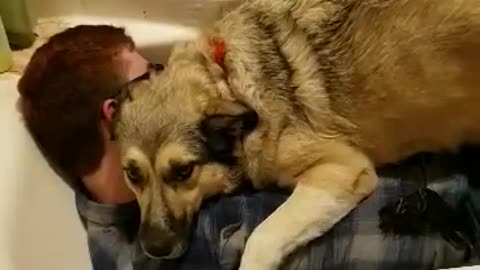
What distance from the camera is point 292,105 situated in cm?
170

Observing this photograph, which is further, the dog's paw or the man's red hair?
the man's red hair

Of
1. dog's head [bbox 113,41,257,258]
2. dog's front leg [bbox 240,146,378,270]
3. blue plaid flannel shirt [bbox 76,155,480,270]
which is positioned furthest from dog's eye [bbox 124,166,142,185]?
dog's front leg [bbox 240,146,378,270]

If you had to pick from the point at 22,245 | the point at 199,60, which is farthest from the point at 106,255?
the point at 199,60

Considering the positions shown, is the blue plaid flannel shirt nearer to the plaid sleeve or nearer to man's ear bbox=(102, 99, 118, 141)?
the plaid sleeve

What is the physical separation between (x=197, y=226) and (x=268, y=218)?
5.1 inches

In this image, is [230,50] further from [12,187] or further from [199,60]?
[12,187]

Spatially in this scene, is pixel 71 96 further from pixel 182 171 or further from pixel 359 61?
pixel 359 61

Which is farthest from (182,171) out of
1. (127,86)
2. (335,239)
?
(335,239)

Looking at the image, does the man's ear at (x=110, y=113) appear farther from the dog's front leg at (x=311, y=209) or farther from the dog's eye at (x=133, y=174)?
the dog's front leg at (x=311, y=209)

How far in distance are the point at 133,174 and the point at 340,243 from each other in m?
0.38

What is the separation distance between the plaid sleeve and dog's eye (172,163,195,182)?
0.10 m

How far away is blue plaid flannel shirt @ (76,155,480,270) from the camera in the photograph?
5.57 ft

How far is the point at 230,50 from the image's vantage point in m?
1.71

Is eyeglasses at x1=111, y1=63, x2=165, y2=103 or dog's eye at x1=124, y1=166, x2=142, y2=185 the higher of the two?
eyeglasses at x1=111, y1=63, x2=165, y2=103
